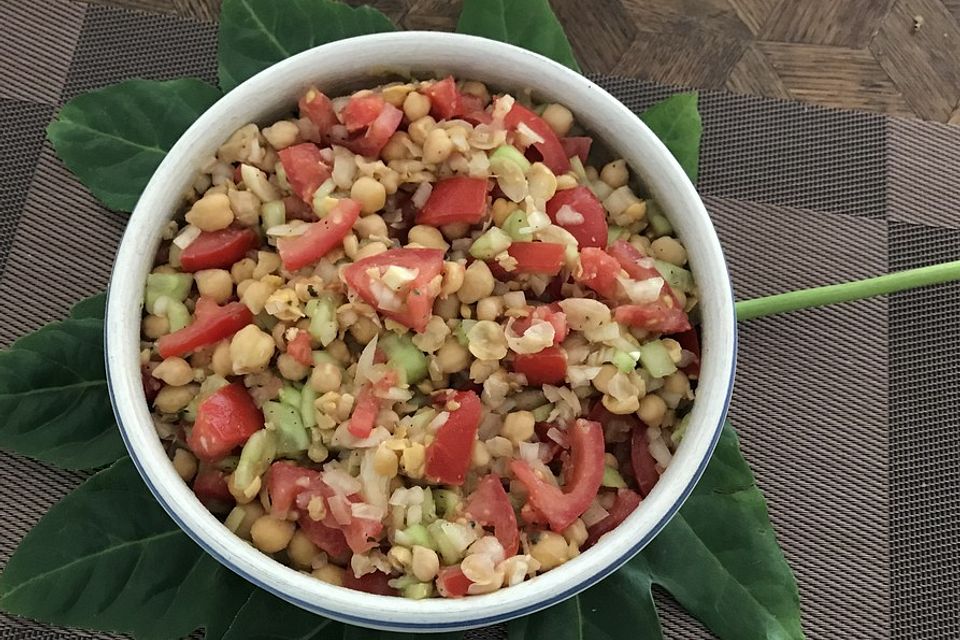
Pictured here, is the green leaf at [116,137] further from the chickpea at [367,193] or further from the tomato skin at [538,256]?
the tomato skin at [538,256]

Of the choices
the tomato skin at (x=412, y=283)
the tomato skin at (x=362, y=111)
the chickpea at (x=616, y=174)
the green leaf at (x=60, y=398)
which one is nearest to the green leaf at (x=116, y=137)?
the green leaf at (x=60, y=398)

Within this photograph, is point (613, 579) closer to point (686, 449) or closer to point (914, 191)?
point (686, 449)

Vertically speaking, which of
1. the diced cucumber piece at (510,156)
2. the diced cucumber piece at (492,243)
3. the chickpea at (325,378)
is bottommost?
the chickpea at (325,378)

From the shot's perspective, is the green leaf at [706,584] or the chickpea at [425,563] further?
the green leaf at [706,584]

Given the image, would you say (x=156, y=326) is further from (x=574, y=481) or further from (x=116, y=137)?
(x=574, y=481)

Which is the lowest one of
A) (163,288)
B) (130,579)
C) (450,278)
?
(130,579)

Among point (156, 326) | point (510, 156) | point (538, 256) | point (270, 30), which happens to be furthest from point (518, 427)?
point (270, 30)
